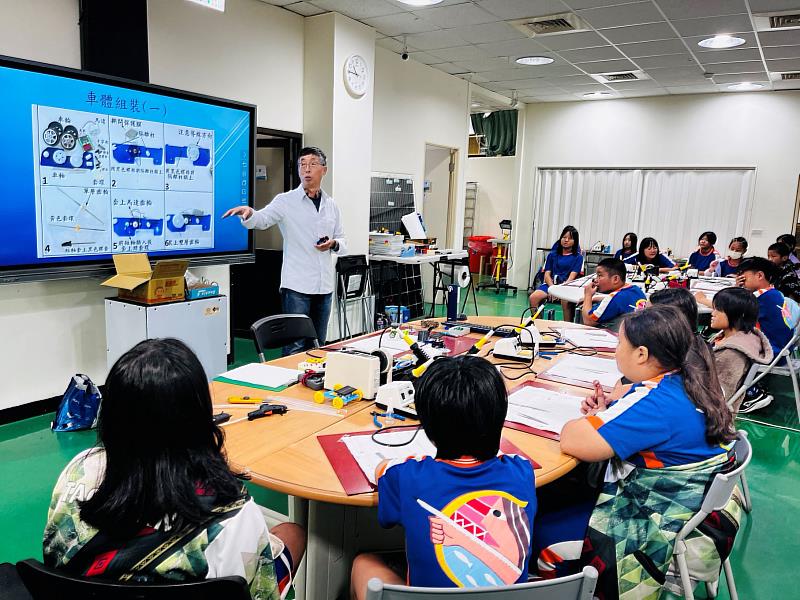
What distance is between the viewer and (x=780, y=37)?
5.16 m

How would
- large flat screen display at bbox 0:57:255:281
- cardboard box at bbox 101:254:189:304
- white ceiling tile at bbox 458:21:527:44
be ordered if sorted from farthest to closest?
white ceiling tile at bbox 458:21:527:44
cardboard box at bbox 101:254:189:304
large flat screen display at bbox 0:57:255:281

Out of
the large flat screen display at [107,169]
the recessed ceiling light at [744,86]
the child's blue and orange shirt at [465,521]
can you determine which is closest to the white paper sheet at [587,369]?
the child's blue and orange shirt at [465,521]

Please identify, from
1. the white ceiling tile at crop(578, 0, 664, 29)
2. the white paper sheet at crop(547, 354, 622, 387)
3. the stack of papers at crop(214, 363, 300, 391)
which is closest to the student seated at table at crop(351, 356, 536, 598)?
the stack of papers at crop(214, 363, 300, 391)

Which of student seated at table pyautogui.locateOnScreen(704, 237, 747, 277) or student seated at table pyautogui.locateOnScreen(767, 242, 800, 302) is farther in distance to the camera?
student seated at table pyautogui.locateOnScreen(704, 237, 747, 277)

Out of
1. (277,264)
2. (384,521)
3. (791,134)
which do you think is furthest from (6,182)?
(791,134)

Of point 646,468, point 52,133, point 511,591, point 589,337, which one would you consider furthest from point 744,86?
point 511,591

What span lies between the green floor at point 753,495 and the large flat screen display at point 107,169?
95 centimetres

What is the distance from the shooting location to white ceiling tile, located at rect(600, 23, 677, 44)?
16.6 ft

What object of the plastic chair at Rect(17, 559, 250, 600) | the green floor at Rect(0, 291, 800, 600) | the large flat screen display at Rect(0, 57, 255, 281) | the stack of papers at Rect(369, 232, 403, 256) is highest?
the large flat screen display at Rect(0, 57, 255, 281)

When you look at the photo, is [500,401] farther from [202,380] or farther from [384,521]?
[202,380]

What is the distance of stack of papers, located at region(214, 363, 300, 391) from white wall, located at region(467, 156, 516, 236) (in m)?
8.39

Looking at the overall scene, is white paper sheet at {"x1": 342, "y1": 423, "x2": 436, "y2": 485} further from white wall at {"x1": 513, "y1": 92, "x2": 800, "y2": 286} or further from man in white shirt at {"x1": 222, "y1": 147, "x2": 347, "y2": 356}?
white wall at {"x1": 513, "y1": 92, "x2": 800, "y2": 286}

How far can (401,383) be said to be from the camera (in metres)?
2.01

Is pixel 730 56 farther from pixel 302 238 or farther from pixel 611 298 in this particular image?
pixel 302 238
